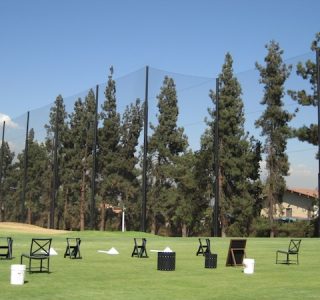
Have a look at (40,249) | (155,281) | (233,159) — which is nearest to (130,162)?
(233,159)

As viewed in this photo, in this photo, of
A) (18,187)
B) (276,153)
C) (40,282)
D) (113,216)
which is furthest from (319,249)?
(18,187)

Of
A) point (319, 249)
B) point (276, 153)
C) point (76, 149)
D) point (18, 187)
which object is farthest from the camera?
point (18, 187)

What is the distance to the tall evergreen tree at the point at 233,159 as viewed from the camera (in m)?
45.8

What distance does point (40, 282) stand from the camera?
435 inches

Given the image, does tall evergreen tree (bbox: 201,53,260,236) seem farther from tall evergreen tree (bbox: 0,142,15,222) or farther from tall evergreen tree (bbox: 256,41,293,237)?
tall evergreen tree (bbox: 0,142,15,222)

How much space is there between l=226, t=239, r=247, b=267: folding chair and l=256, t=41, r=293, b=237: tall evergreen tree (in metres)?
28.9

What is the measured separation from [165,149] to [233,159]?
876cm

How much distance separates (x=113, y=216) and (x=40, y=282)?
47.9 metres

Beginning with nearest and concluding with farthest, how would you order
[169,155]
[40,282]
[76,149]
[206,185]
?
1. [40,282]
2. [206,185]
3. [169,155]
4. [76,149]

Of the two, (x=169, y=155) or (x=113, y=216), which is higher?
(x=169, y=155)

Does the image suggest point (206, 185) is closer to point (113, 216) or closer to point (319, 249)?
point (113, 216)

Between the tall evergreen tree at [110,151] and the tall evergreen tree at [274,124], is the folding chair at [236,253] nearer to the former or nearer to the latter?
the tall evergreen tree at [274,124]

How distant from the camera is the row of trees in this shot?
44500mm

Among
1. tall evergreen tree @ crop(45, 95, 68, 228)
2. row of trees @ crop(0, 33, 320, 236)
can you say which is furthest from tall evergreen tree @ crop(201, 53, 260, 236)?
tall evergreen tree @ crop(45, 95, 68, 228)
